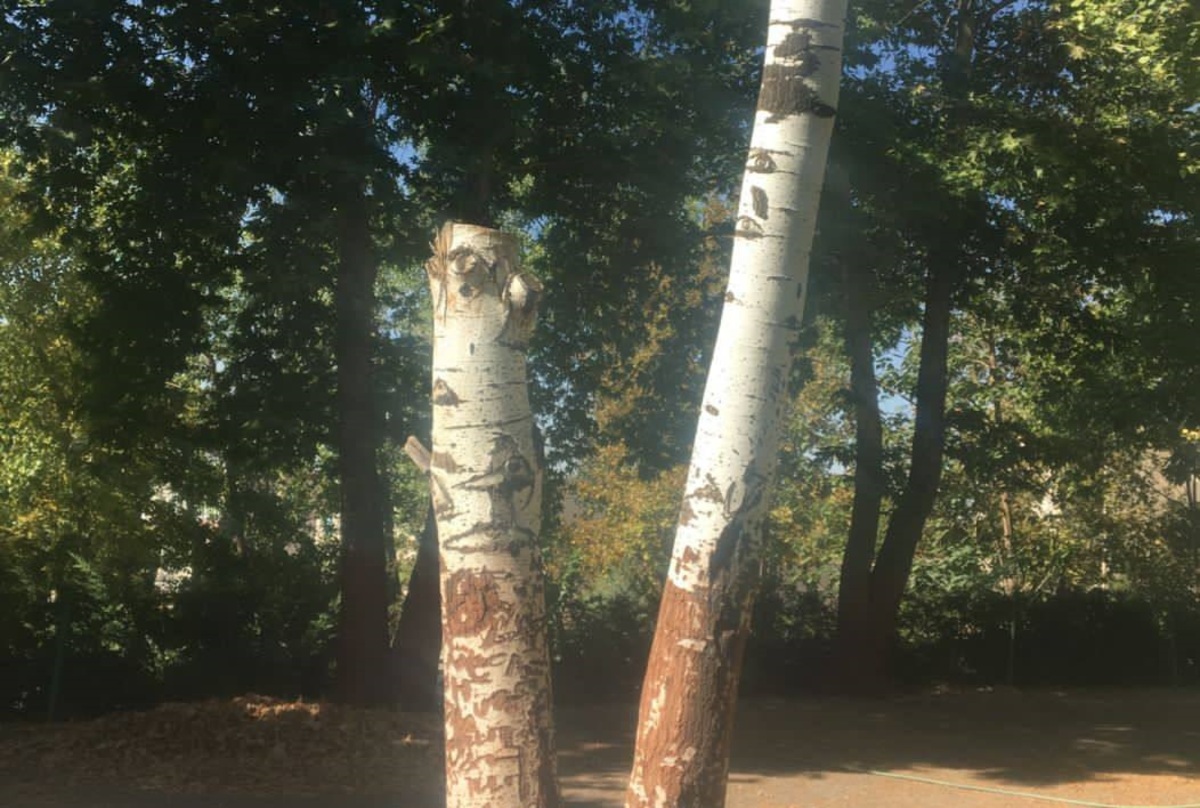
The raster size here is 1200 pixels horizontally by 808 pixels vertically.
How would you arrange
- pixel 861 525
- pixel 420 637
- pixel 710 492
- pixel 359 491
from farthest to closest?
pixel 861 525 → pixel 420 637 → pixel 359 491 → pixel 710 492

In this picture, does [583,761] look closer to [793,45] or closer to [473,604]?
[473,604]

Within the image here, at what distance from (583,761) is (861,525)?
7.60 metres

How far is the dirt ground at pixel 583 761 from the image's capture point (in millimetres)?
11203

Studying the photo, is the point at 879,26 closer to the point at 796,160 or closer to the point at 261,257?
the point at 261,257

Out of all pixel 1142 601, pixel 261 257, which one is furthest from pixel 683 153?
pixel 1142 601

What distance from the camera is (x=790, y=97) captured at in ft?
14.4

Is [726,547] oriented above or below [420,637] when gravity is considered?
above

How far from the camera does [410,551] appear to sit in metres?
29.4

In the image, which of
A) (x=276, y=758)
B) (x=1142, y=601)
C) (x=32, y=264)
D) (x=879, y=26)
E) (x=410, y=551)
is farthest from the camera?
(x=410, y=551)

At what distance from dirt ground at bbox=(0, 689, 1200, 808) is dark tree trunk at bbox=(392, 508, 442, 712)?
2.44 feet

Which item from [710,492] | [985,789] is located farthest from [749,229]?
[985,789]

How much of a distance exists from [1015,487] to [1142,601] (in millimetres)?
4378

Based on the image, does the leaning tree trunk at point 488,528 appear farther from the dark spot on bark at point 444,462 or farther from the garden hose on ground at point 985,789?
the garden hose on ground at point 985,789

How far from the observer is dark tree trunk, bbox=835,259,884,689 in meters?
18.9
